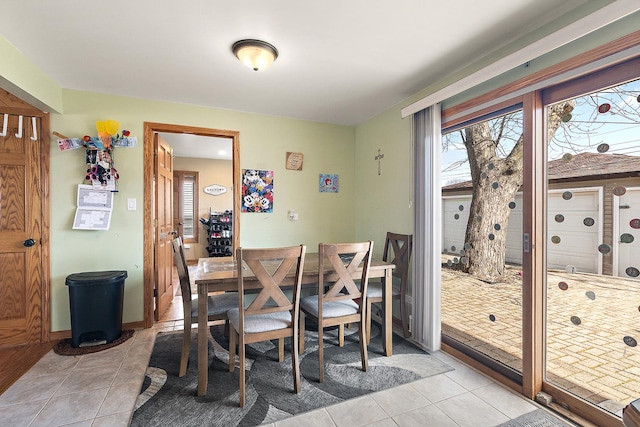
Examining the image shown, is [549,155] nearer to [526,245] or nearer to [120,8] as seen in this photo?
[526,245]

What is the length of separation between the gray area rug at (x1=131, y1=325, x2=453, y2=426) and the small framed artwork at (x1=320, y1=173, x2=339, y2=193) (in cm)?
188

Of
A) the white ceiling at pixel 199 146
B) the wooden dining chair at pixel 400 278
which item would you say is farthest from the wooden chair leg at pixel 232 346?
the white ceiling at pixel 199 146

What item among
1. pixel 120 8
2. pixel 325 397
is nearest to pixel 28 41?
pixel 120 8

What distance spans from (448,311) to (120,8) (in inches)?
132

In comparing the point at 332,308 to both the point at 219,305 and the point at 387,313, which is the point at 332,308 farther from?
the point at 219,305

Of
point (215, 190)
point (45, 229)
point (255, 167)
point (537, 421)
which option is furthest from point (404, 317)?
point (215, 190)

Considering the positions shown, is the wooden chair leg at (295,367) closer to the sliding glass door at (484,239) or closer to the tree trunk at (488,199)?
the sliding glass door at (484,239)

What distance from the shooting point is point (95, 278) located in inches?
105

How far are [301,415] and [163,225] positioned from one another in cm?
272

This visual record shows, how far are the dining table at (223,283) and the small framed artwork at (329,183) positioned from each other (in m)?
1.20

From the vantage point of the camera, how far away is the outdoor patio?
64.1 inches

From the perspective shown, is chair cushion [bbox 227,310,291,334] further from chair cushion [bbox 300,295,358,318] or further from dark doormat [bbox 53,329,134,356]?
dark doormat [bbox 53,329,134,356]

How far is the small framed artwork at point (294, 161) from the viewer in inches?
147

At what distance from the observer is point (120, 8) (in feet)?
5.65
